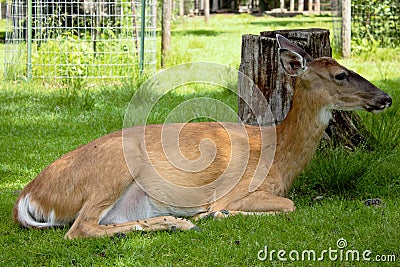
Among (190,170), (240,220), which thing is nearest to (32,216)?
(190,170)

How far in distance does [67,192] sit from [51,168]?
9.5 inches

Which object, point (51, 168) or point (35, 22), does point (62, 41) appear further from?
point (51, 168)

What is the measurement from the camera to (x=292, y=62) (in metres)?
5.07

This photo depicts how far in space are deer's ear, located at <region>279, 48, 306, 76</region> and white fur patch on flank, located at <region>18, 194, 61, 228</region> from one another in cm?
185

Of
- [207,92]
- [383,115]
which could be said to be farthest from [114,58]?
[383,115]

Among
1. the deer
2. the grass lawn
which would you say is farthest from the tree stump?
the deer

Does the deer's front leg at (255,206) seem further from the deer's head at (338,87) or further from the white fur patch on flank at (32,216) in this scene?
the white fur patch on flank at (32,216)

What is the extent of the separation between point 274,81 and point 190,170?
159 cm

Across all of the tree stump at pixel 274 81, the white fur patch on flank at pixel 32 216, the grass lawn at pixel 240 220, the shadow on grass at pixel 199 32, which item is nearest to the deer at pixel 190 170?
the white fur patch on flank at pixel 32 216

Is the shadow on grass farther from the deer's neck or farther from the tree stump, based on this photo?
the deer's neck

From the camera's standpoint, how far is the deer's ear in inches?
198

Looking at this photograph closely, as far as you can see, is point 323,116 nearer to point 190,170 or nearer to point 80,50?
point 190,170

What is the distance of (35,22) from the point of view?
38.2ft

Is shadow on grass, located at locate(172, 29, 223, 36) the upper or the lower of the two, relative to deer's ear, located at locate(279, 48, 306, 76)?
upper
